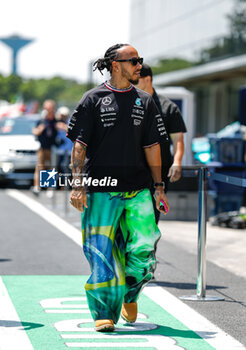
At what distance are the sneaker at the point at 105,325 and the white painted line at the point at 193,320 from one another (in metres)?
0.59

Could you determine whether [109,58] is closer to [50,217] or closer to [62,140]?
[50,217]

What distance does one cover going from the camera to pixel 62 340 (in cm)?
588

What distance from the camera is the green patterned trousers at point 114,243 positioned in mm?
6000

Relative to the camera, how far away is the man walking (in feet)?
19.7

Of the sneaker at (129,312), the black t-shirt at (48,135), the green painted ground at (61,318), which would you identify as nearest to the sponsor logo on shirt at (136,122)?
the sneaker at (129,312)

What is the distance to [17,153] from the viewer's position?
22047mm

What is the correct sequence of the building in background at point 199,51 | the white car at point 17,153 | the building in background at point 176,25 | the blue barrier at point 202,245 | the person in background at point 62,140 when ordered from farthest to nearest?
the building in background at point 176,25
the building in background at point 199,51
the white car at point 17,153
the person in background at point 62,140
the blue barrier at point 202,245

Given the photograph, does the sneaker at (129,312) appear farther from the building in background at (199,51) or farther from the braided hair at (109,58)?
the building in background at (199,51)

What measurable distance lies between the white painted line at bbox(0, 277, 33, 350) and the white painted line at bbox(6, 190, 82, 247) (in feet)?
13.4

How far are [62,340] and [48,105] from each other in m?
14.2

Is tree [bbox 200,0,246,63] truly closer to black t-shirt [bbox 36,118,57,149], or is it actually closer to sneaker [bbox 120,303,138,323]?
black t-shirt [bbox 36,118,57,149]

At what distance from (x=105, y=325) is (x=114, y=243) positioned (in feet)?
1.72

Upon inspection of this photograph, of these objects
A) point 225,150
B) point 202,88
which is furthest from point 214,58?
point 225,150

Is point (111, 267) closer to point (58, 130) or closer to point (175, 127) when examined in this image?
point (175, 127)
